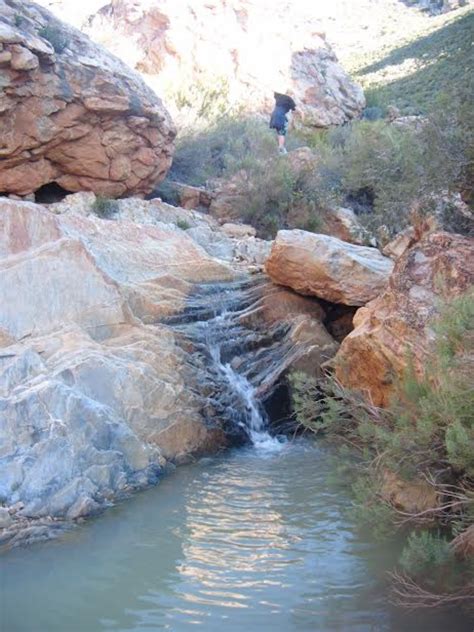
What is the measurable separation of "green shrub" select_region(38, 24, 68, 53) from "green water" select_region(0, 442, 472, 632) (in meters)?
8.07

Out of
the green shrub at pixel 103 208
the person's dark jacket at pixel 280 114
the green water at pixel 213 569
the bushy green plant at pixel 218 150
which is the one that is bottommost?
the green water at pixel 213 569

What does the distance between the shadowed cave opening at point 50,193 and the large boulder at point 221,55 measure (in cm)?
563

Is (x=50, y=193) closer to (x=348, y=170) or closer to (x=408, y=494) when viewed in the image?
(x=348, y=170)

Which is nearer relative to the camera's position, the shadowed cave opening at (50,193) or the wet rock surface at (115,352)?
the wet rock surface at (115,352)

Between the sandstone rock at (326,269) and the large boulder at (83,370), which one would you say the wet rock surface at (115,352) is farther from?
the sandstone rock at (326,269)

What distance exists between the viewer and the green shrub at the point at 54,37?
11625 mm

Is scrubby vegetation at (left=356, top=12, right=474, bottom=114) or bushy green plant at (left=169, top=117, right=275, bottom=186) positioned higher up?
scrubby vegetation at (left=356, top=12, right=474, bottom=114)

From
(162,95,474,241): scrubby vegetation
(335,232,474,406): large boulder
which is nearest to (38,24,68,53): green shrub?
(162,95,474,241): scrubby vegetation

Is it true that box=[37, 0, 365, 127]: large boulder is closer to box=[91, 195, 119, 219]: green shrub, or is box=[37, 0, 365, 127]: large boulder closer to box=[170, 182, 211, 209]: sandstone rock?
box=[170, 182, 211, 209]: sandstone rock

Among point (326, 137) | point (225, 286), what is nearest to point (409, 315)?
point (225, 286)

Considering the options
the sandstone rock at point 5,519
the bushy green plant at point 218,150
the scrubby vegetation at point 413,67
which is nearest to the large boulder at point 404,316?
the sandstone rock at point 5,519

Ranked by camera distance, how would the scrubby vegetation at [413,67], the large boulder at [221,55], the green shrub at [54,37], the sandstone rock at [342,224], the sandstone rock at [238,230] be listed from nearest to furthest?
the green shrub at [54,37], the sandstone rock at [238,230], the sandstone rock at [342,224], the large boulder at [221,55], the scrubby vegetation at [413,67]

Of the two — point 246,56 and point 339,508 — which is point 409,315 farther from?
point 246,56

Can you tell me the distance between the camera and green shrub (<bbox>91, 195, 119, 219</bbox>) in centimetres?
1183
